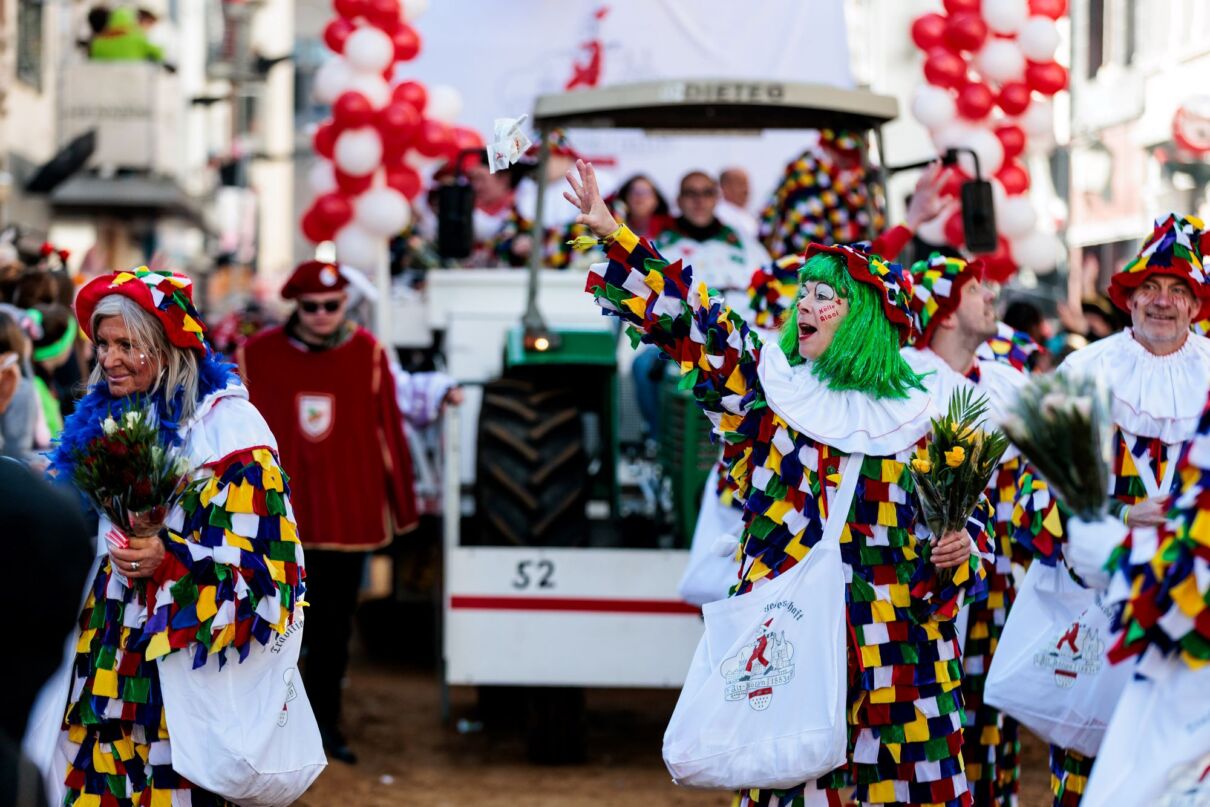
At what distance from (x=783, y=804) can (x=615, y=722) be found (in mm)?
4793

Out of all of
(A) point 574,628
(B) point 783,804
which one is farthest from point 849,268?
(A) point 574,628

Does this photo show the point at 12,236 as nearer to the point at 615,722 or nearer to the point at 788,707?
the point at 615,722

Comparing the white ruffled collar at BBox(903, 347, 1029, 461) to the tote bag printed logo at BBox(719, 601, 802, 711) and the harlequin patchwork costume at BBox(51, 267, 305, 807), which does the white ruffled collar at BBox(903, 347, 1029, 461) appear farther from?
the harlequin patchwork costume at BBox(51, 267, 305, 807)

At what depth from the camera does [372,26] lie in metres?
10.9

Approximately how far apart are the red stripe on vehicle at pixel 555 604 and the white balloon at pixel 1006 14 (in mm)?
4261

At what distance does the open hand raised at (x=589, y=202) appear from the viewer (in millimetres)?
4805

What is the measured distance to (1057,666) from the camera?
514 cm

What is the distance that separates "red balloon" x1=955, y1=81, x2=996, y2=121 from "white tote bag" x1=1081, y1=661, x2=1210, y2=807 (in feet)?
23.3

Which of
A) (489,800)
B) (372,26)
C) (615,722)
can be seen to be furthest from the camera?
(372,26)

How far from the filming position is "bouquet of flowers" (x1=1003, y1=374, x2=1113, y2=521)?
3607 mm

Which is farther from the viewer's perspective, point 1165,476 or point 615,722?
point 615,722

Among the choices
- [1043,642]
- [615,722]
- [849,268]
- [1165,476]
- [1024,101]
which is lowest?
[615,722]

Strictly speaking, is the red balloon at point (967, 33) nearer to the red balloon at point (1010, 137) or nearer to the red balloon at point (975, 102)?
the red balloon at point (975, 102)

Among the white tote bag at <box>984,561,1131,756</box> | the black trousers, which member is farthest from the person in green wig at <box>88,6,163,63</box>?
the white tote bag at <box>984,561,1131,756</box>
